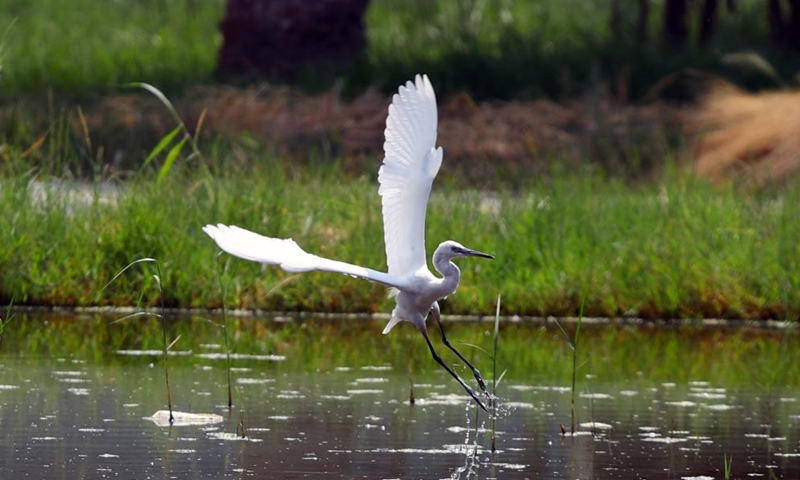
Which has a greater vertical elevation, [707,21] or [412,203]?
[707,21]

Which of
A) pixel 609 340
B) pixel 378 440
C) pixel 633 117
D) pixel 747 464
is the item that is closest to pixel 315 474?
pixel 378 440

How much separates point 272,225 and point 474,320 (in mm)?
1195

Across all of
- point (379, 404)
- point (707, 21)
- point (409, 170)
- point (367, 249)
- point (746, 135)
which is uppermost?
point (707, 21)

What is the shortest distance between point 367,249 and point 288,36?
278 inches

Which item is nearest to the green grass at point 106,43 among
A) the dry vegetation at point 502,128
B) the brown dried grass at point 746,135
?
the dry vegetation at point 502,128

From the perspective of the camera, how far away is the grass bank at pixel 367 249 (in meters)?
8.83

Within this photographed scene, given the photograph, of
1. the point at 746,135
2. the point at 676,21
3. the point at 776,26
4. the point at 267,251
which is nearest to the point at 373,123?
the point at 746,135

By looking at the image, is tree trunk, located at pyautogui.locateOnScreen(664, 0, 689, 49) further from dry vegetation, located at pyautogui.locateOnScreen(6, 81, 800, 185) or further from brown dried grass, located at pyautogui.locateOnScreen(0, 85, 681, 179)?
brown dried grass, located at pyautogui.locateOnScreen(0, 85, 681, 179)

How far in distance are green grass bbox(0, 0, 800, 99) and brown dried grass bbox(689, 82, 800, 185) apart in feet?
4.13

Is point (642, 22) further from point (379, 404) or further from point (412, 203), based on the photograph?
point (412, 203)

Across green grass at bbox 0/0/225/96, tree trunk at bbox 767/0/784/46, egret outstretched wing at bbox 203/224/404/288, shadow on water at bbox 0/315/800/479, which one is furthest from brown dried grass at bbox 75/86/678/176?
egret outstretched wing at bbox 203/224/404/288

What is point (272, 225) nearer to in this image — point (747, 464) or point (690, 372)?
point (690, 372)

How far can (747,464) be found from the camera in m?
5.77

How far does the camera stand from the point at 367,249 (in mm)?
9125
